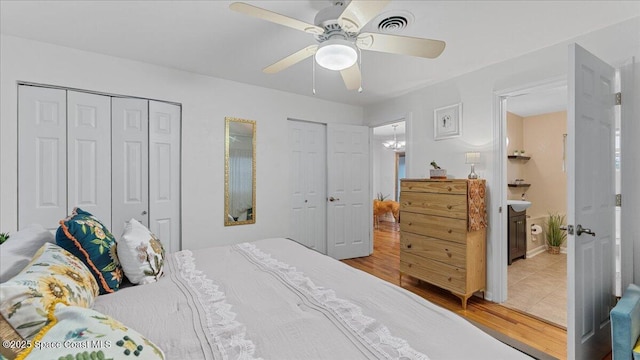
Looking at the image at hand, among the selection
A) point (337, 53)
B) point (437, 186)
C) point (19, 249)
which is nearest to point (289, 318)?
point (19, 249)

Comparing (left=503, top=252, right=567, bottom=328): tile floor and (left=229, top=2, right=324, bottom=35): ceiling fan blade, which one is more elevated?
(left=229, top=2, right=324, bottom=35): ceiling fan blade

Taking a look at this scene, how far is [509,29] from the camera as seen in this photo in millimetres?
2170

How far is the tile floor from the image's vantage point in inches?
103

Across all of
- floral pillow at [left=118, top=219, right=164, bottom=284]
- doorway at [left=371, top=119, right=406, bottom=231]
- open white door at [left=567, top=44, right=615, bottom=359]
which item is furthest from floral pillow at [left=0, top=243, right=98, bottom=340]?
doorway at [left=371, top=119, right=406, bottom=231]

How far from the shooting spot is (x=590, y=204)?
1.79 m

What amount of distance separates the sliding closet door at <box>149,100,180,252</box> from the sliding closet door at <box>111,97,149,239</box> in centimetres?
6

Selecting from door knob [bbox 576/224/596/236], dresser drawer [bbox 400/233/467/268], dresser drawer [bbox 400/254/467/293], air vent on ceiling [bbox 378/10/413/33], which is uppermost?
air vent on ceiling [bbox 378/10/413/33]

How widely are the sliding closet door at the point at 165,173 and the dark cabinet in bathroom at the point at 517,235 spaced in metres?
4.42

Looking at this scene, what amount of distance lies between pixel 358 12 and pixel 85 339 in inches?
64.5

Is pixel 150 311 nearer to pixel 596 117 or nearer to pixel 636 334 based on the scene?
pixel 636 334

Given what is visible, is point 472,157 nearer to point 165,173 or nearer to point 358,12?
point 358,12

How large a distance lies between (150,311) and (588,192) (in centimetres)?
254

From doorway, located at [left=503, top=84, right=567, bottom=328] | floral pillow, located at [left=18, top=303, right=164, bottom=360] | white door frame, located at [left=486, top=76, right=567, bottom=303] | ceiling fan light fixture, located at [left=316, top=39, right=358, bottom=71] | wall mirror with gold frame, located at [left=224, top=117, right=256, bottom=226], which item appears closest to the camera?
floral pillow, located at [left=18, top=303, right=164, bottom=360]

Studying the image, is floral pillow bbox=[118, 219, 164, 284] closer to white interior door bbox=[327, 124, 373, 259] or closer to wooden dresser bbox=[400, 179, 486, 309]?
wooden dresser bbox=[400, 179, 486, 309]
